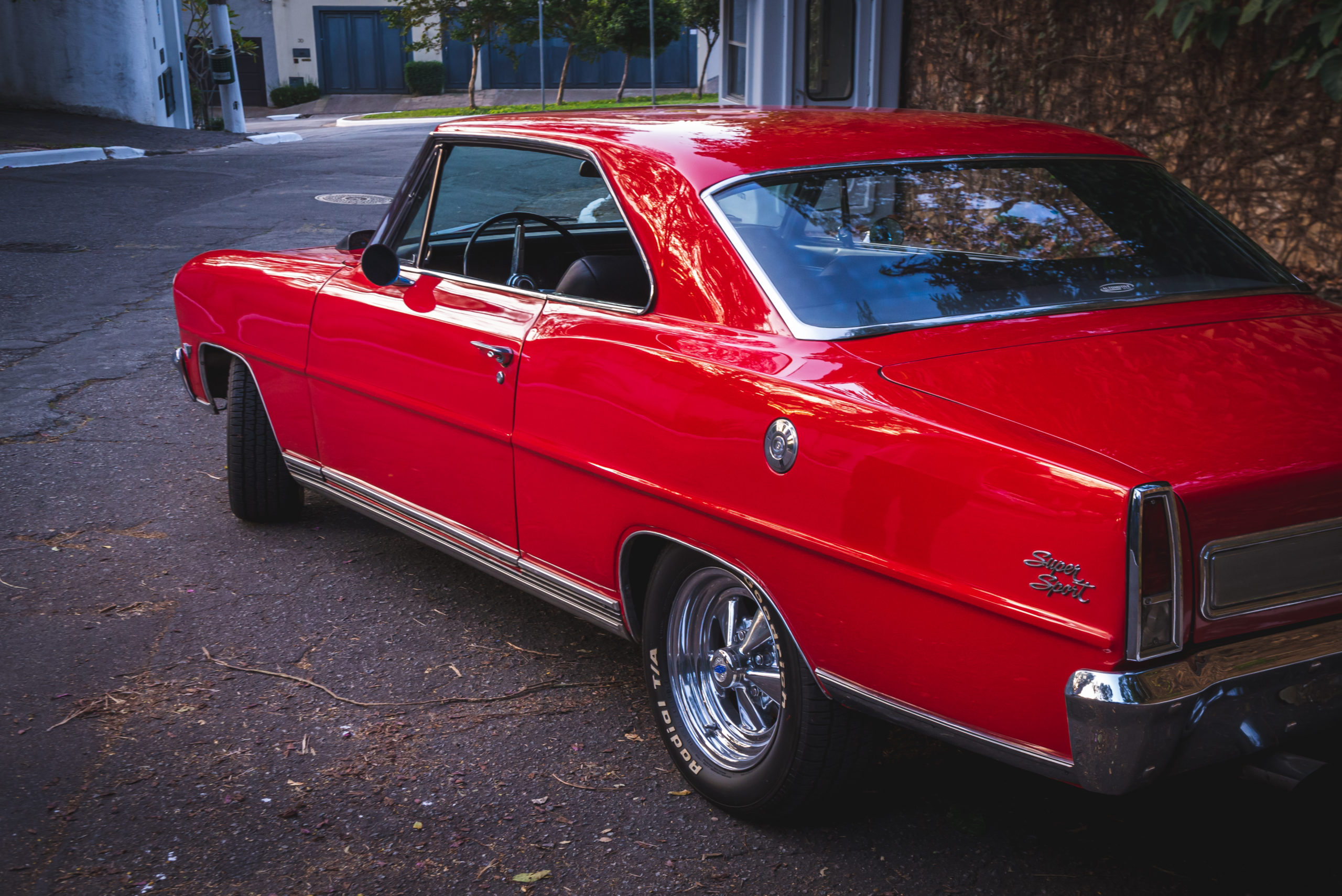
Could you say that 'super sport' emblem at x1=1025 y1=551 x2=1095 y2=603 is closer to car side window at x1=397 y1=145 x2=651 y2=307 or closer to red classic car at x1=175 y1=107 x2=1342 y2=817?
red classic car at x1=175 y1=107 x2=1342 y2=817

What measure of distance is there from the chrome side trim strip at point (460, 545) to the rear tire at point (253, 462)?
22 cm

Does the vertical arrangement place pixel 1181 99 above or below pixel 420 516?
above

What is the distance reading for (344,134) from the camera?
86.7 ft

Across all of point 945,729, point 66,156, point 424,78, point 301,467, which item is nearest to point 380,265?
point 301,467

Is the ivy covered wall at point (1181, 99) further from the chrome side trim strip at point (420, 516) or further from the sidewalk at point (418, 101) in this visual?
the sidewalk at point (418, 101)

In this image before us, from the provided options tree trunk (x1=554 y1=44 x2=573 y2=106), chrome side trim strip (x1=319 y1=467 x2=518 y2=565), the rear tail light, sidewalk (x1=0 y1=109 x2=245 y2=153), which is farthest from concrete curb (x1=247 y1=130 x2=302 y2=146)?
the rear tail light

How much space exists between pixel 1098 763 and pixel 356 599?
8.97 ft

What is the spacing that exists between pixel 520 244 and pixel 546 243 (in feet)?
2.08

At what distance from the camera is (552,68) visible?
42.9 meters

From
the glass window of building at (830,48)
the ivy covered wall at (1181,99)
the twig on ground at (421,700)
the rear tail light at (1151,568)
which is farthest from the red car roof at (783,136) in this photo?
the glass window of building at (830,48)

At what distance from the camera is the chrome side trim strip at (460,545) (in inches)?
124

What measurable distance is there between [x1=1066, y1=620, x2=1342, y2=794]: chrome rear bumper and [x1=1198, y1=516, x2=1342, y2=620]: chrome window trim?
0.19 ft

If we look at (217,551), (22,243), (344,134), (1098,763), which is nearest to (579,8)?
(344,134)

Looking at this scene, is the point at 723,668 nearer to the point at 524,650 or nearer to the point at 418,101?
the point at 524,650
